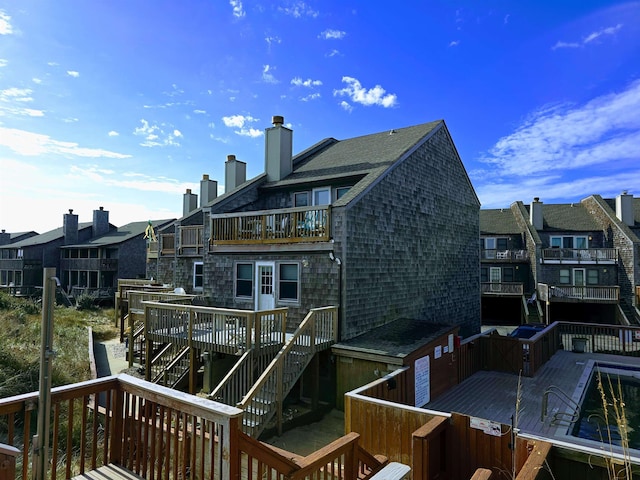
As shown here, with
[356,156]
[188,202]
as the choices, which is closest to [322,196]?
[356,156]

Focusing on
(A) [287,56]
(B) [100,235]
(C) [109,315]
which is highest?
(A) [287,56]

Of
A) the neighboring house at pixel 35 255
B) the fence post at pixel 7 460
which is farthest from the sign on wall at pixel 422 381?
the neighboring house at pixel 35 255

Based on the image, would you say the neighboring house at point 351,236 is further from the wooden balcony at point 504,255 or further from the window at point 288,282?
the wooden balcony at point 504,255

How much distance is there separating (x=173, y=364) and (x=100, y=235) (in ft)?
130

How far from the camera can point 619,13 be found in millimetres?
11680

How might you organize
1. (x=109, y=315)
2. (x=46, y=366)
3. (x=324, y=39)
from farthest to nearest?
(x=109, y=315) < (x=324, y=39) < (x=46, y=366)

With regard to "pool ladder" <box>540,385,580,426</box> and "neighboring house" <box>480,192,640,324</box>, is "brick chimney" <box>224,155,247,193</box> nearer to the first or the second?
"pool ladder" <box>540,385,580,426</box>

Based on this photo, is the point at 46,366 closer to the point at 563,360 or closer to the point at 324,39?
the point at 324,39

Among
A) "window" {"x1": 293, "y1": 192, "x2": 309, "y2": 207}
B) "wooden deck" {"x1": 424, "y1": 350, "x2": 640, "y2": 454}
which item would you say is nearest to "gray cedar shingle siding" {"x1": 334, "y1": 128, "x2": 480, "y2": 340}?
"wooden deck" {"x1": 424, "y1": 350, "x2": 640, "y2": 454}

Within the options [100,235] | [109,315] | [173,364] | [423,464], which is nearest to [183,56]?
[173,364]

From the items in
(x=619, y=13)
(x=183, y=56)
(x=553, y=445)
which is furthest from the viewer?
(x=183, y=56)

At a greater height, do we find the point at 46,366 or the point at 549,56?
the point at 549,56

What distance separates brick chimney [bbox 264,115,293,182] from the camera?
1712 centimetres

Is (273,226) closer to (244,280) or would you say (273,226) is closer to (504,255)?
(244,280)
